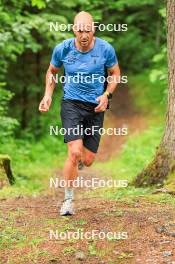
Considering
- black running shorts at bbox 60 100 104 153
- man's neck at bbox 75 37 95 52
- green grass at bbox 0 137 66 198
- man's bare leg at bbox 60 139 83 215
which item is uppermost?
man's neck at bbox 75 37 95 52

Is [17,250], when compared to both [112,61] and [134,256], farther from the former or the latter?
[112,61]

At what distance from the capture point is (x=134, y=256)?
5.59m

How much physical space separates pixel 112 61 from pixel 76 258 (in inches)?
103

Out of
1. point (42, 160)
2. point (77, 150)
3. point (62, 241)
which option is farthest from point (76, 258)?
point (42, 160)

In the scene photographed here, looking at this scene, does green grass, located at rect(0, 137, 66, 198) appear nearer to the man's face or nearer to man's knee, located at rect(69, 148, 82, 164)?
man's knee, located at rect(69, 148, 82, 164)

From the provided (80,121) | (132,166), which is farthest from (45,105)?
(132,166)

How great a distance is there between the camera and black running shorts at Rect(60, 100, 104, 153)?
7172 millimetres

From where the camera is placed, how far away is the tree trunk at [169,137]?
8.77 m

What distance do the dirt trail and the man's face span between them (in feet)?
Result: 6.69

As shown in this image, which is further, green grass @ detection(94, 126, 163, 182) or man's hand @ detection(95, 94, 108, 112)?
green grass @ detection(94, 126, 163, 182)

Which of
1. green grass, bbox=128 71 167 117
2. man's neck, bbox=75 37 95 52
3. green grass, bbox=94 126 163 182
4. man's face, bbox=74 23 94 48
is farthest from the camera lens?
green grass, bbox=128 71 167 117

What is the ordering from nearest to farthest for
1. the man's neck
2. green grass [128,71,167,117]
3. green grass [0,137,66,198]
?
the man's neck < green grass [0,137,66,198] < green grass [128,71,167,117]

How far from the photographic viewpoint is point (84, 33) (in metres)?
6.94

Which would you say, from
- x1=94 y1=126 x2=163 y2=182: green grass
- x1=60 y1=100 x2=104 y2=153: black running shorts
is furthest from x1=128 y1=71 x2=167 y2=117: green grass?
x1=60 y1=100 x2=104 y2=153: black running shorts
